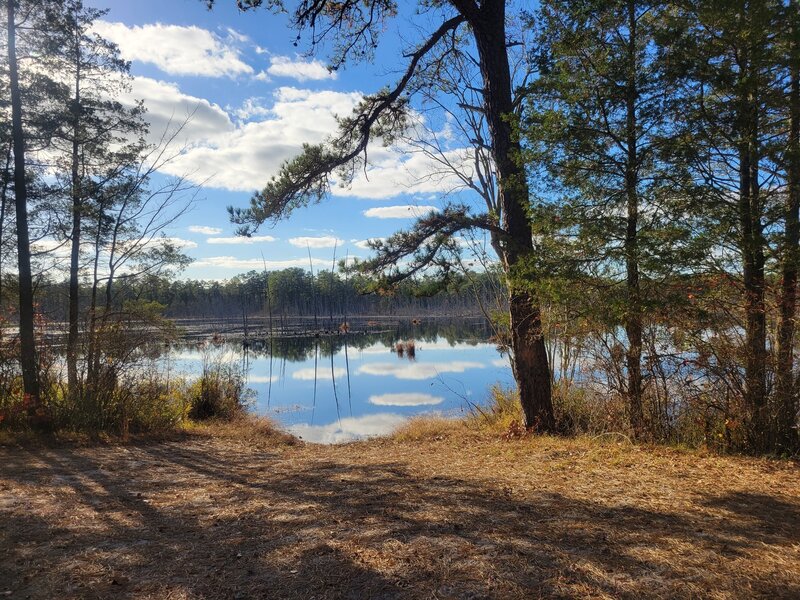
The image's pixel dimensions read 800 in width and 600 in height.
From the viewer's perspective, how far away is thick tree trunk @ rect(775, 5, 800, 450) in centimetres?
471

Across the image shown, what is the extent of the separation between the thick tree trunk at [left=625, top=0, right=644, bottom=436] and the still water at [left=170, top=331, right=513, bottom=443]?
547 centimetres

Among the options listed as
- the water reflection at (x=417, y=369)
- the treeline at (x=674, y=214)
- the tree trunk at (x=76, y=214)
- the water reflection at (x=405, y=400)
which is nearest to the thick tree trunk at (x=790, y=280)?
the treeline at (x=674, y=214)

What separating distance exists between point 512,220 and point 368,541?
17.2 ft

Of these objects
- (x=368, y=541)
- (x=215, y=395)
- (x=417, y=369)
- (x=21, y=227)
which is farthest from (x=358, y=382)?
(x=368, y=541)

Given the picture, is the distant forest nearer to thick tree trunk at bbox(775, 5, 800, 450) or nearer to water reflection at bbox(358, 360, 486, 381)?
water reflection at bbox(358, 360, 486, 381)

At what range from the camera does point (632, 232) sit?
5777mm

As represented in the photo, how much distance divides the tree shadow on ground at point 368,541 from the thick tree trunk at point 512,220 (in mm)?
3145

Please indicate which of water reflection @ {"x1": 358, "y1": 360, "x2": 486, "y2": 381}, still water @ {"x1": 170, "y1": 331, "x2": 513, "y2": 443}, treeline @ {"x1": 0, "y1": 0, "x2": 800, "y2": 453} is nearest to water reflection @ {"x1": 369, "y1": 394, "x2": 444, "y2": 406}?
still water @ {"x1": 170, "y1": 331, "x2": 513, "y2": 443}

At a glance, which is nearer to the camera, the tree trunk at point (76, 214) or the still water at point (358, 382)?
the tree trunk at point (76, 214)

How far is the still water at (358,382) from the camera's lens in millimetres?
14528

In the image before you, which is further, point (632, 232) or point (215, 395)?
point (215, 395)

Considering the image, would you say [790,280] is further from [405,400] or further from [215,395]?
[405,400]

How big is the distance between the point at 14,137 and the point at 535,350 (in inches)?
348

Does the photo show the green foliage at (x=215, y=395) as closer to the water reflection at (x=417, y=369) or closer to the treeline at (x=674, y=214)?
the treeline at (x=674, y=214)
